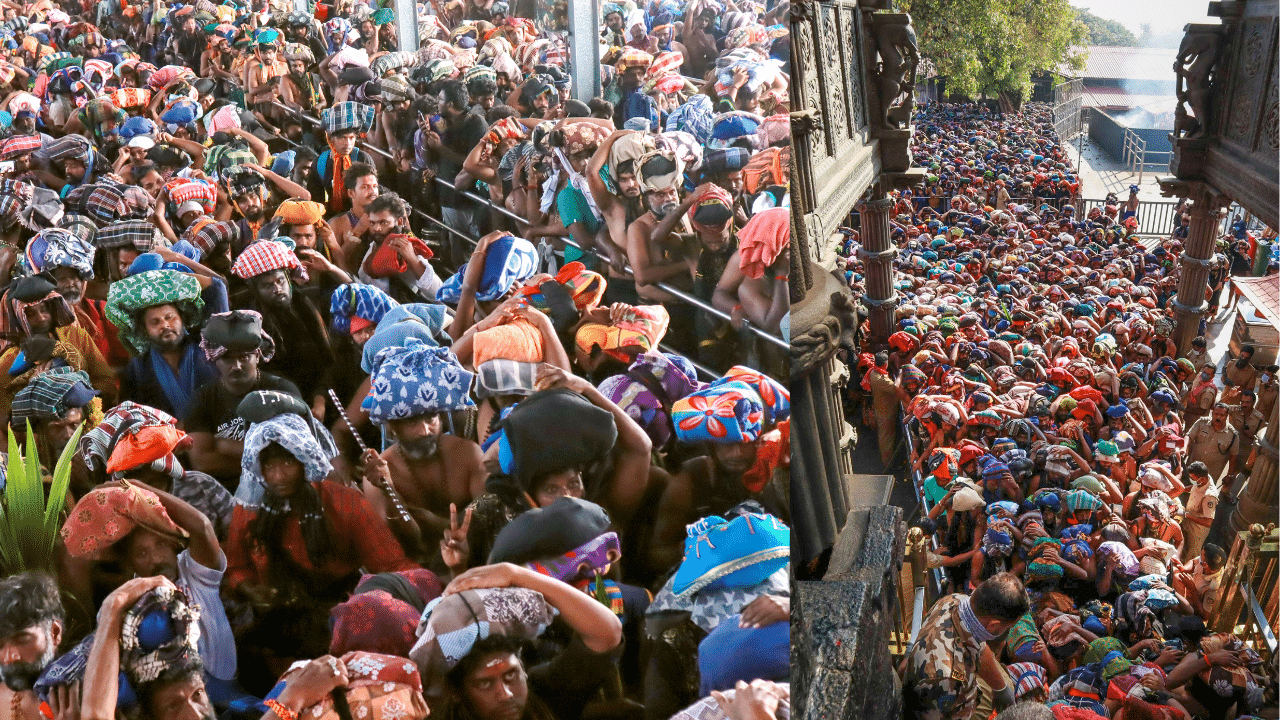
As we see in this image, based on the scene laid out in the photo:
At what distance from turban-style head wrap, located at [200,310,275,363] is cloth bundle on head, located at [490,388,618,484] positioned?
67cm

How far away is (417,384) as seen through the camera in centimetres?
213

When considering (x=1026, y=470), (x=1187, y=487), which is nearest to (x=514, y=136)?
(x=1026, y=470)

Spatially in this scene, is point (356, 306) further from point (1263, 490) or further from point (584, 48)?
point (1263, 490)

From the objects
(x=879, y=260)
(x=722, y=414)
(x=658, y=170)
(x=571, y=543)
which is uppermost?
(x=658, y=170)

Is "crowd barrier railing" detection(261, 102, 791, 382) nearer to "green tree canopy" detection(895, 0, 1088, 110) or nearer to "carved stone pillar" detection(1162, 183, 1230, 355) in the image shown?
"carved stone pillar" detection(1162, 183, 1230, 355)

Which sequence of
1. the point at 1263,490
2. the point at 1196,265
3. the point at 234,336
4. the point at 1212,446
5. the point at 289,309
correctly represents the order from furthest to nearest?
the point at 1196,265
the point at 1212,446
the point at 1263,490
the point at 289,309
the point at 234,336

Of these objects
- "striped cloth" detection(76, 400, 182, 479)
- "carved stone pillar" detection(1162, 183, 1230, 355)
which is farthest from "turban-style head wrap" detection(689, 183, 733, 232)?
"carved stone pillar" detection(1162, 183, 1230, 355)

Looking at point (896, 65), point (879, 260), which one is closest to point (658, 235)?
point (896, 65)

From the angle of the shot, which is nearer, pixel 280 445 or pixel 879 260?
pixel 280 445

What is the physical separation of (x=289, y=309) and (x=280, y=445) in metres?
0.39

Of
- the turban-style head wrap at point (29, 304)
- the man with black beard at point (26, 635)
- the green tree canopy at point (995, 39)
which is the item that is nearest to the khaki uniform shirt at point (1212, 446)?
the turban-style head wrap at point (29, 304)

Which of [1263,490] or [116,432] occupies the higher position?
[116,432]

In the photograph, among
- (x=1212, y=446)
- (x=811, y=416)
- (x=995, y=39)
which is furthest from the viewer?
(x=995, y=39)

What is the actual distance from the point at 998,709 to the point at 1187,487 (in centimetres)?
327
